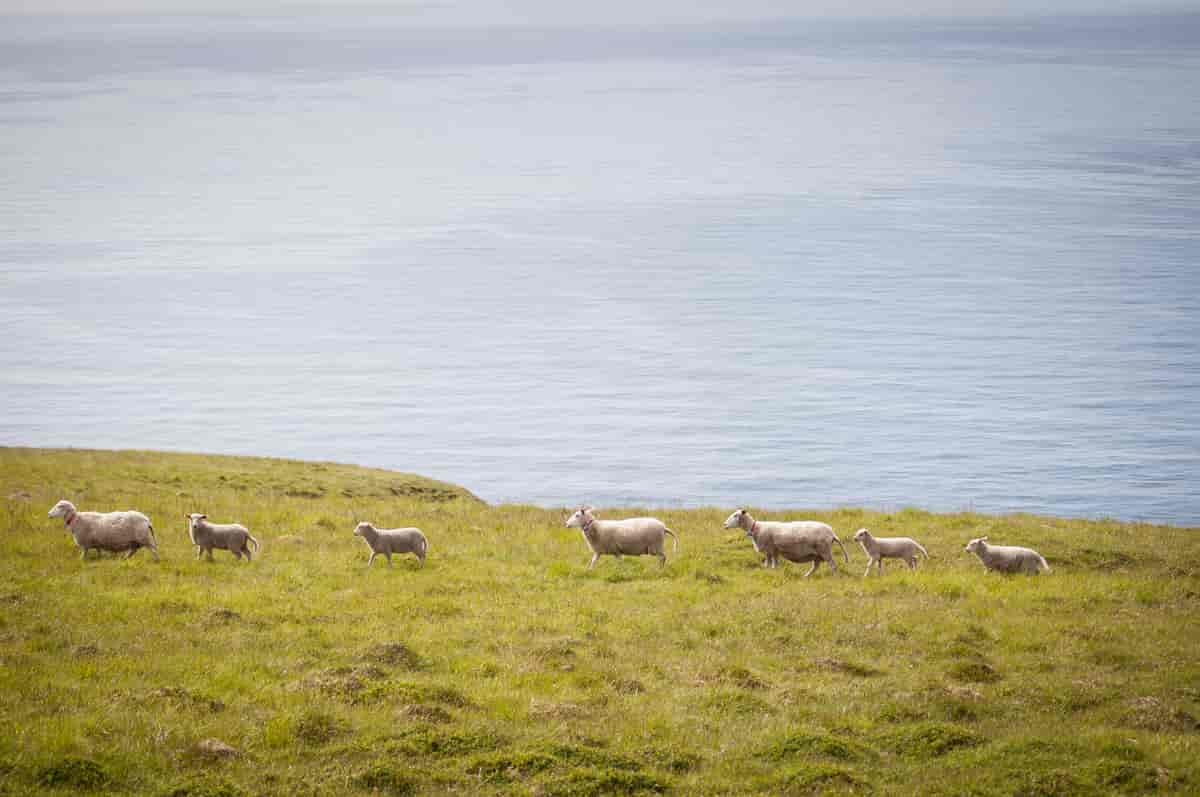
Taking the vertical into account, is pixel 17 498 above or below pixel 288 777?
above

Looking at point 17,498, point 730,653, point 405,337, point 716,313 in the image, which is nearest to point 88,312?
point 405,337

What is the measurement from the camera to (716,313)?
190875mm

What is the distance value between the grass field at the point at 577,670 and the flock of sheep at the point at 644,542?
54 centimetres

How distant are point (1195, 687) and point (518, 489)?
279ft

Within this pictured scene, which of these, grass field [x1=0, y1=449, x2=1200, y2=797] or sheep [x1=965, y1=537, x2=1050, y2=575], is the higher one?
sheep [x1=965, y1=537, x2=1050, y2=575]

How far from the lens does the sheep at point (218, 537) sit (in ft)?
108

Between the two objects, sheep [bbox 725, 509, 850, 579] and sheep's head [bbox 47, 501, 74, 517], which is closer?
sheep's head [bbox 47, 501, 74, 517]

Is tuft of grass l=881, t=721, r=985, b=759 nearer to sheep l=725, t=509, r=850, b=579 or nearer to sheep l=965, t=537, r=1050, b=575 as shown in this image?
sheep l=725, t=509, r=850, b=579

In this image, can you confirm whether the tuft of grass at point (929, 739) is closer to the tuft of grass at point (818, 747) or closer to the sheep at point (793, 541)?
the tuft of grass at point (818, 747)

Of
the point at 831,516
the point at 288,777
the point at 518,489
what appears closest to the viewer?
the point at 288,777

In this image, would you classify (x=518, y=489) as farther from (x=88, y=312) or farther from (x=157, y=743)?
(x=88, y=312)

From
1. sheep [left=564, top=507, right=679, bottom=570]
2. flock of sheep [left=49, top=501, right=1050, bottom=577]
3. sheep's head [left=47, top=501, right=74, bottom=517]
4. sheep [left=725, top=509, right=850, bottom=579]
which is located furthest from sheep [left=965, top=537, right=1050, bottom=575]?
sheep's head [left=47, top=501, right=74, bottom=517]

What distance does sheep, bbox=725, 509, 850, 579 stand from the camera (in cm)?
3350

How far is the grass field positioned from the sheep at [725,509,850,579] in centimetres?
49
